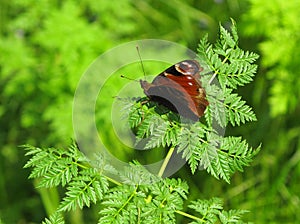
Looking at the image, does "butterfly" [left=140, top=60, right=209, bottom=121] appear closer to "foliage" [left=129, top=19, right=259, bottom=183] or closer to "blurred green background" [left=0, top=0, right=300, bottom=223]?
"foliage" [left=129, top=19, right=259, bottom=183]

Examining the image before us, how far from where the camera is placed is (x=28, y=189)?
326 centimetres

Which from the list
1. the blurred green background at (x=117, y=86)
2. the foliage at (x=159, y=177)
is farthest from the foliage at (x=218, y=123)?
the blurred green background at (x=117, y=86)

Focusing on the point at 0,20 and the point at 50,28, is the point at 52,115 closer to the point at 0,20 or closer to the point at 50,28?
the point at 50,28

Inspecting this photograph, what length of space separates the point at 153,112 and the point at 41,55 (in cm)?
225

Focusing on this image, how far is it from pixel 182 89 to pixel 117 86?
1.69m

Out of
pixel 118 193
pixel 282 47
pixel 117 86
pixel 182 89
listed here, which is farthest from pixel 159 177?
pixel 282 47

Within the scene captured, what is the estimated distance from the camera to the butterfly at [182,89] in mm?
1185

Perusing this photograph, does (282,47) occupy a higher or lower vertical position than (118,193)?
higher

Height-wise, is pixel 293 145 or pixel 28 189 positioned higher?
pixel 293 145

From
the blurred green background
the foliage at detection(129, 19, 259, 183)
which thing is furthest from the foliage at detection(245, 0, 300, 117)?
the foliage at detection(129, 19, 259, 183)

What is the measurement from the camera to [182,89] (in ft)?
3.89

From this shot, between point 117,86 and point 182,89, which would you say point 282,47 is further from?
point 182,89

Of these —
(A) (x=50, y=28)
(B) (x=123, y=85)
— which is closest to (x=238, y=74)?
(B) (x=123, y=85)

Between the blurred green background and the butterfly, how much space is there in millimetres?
1551
